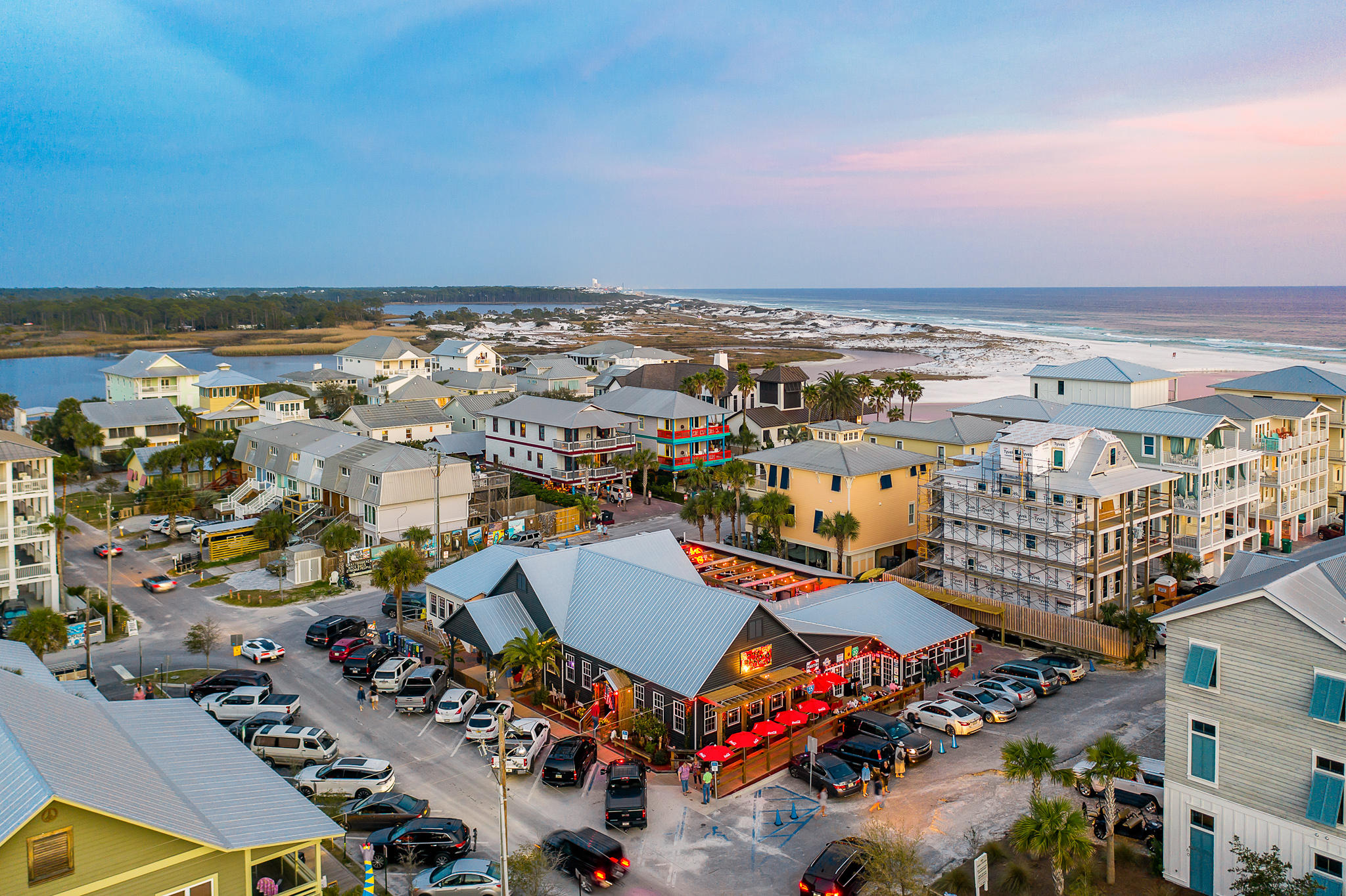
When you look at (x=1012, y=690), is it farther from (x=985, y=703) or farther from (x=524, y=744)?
(x=524, y=744)

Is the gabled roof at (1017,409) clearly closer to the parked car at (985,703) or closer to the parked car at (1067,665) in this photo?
the parked car at (1067,665)

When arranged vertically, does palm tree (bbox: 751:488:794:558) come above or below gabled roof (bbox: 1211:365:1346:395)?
below

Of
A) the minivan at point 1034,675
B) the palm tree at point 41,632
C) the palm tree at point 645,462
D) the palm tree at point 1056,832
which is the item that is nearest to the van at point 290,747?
the palm tree at point 41,632

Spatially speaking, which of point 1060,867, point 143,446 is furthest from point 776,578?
point 143,446

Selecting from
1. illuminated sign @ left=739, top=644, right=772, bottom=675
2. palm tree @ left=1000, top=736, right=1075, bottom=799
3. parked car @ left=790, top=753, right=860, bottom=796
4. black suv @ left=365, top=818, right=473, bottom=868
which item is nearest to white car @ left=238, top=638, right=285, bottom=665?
black suv @ left=365, top=818, right=473, bottom=868

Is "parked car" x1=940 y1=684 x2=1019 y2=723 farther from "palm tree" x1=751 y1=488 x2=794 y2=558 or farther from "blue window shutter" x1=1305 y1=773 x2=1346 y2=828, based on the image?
"palm tree" x1=751 y1=488 x2=794 y2=558

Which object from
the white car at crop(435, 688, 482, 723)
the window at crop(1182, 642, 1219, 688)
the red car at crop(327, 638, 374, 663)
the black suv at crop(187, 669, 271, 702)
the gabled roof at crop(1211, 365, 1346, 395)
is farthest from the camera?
the gabled roof at crop(1211, 365, 1346, 395)
